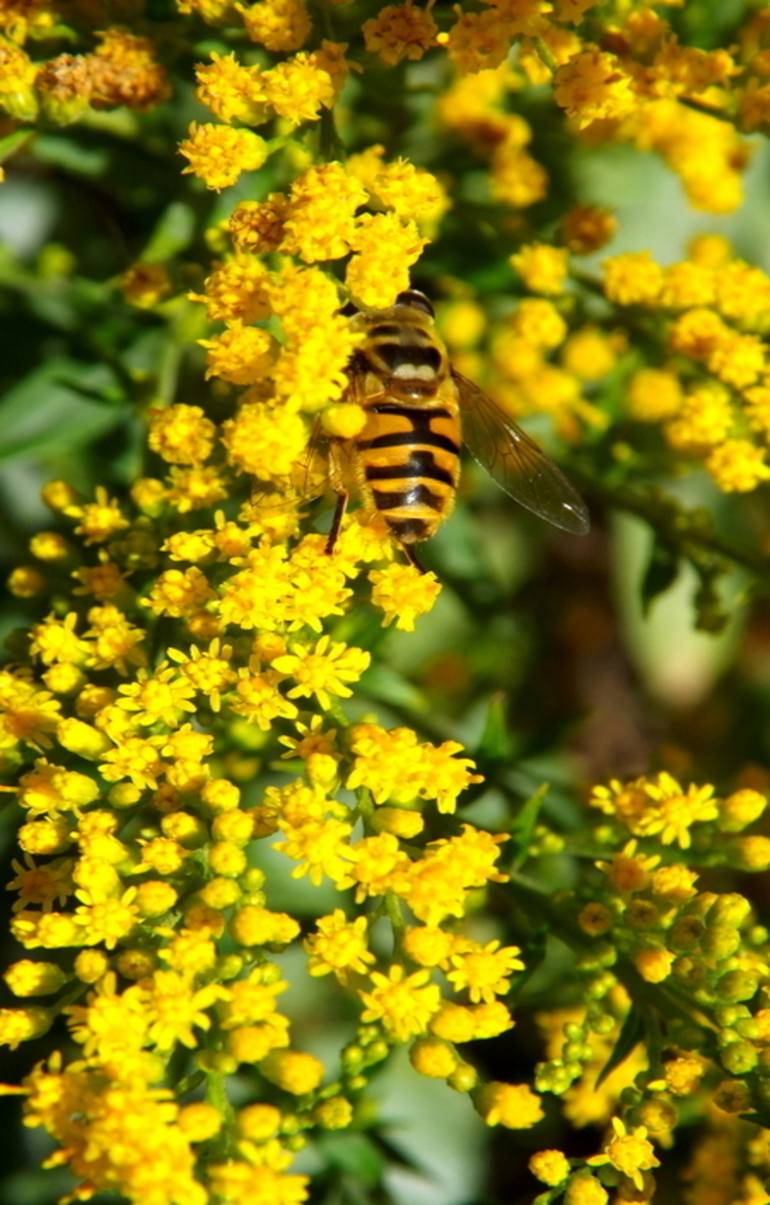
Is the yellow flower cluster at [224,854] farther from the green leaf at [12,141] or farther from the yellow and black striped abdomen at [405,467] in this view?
the green leaf at [12,141]

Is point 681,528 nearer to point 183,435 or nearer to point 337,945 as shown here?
point 183,435

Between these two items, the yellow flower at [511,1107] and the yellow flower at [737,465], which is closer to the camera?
the yellow flower at [511,1107]

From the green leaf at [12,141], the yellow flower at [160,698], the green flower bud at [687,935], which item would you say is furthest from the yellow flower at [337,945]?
the green leaf at [12,141]

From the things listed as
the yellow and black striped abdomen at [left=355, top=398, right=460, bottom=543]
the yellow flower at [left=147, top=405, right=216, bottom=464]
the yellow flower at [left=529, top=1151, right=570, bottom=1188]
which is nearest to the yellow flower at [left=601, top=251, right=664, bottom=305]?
the yellow and black striped abdomen at [left=355, top=398, right=460, bottom=543]

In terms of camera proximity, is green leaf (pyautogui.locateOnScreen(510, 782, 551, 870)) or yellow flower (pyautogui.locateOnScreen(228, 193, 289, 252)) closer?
yellow flower (pyautogui.locateOnScreen(228, 193, 289, 252))

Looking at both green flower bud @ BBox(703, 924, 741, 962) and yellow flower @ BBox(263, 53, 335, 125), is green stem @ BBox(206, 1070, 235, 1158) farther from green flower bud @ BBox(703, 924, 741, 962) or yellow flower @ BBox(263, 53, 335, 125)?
yellow flower @ BBox(263, 53, 335, 125)

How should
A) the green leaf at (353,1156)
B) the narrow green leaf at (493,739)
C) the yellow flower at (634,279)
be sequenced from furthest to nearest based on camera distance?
the yellow flower at (634,279) < the green leaf at (353,1156) < the narrow green leaf at (493,739)
